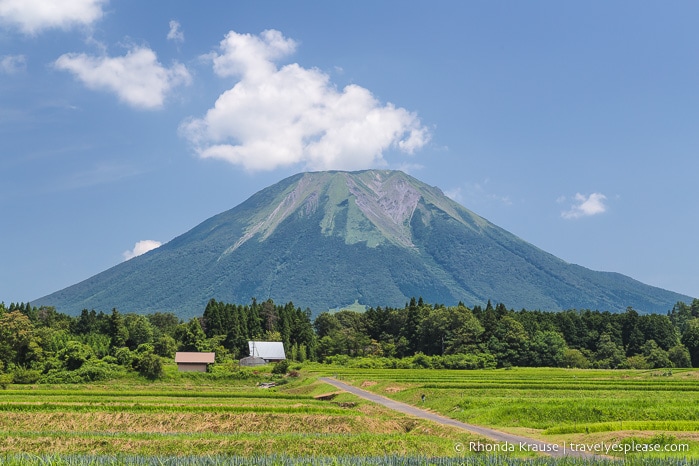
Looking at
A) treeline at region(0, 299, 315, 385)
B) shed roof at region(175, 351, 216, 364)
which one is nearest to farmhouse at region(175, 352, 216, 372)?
shed roof at region(175, 351, 216, 364)

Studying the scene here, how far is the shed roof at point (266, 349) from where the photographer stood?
106m

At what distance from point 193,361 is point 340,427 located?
57.0 meters

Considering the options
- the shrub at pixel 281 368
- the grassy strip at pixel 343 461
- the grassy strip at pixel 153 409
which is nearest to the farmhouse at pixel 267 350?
the shrub at pixel 281 368

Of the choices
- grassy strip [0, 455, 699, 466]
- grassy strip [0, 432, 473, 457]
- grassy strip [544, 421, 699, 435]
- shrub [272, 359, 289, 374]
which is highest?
grassy strip [0, 455, 699, 466]

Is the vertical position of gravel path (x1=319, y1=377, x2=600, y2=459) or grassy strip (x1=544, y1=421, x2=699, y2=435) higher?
grassy strip (x1=544, y1=421, x2=699, y2=435)

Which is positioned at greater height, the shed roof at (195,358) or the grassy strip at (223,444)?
the grassy strip at (223,444)

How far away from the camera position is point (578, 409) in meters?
34.4

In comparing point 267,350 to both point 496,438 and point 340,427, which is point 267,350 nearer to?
point 340,427

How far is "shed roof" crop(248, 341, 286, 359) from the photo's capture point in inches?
4167

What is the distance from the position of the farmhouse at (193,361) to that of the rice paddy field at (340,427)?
32903 mm

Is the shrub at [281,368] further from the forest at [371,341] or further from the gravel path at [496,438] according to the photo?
the gravel path at [496,438]

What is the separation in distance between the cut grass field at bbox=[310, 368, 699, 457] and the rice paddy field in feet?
0.25

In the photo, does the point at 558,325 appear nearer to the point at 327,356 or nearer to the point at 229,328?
the point at 327,356

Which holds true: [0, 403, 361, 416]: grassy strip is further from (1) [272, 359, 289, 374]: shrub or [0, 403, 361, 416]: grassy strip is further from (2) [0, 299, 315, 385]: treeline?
(1) [272, 359, 289, 374]: shrub
